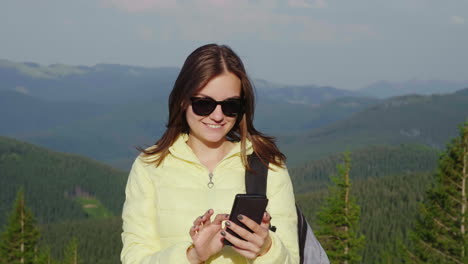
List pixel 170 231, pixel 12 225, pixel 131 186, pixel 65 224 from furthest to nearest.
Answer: pixel 65 224
pixel 12 225
pixel 131 186
pixel 170 231

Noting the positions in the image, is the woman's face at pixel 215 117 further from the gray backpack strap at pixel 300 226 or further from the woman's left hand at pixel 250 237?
the woman's left hand at pixel 250 237

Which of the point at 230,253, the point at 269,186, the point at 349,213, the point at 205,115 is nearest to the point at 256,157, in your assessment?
the point at 269,186

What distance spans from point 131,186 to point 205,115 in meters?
1.00

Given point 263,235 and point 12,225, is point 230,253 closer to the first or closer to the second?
point 263,235

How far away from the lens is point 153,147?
483 centimetres

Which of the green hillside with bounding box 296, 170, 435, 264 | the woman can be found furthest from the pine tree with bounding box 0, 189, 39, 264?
the green hillside with bounding box 296, 170, 435, 264

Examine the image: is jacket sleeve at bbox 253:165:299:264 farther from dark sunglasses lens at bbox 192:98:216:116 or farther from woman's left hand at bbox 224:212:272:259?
dark sunglasses lens at bbox 192:98:216:116

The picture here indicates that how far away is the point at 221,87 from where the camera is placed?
4.56 m

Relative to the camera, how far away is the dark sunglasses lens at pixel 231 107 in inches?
181

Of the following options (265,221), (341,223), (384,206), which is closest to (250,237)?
(265,221)

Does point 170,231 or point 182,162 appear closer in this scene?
point 170,231

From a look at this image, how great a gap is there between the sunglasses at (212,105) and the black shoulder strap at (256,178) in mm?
549

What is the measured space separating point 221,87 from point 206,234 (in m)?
1.49

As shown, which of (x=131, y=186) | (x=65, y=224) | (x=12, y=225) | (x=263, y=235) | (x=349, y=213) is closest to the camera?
(x=263, y=235)
